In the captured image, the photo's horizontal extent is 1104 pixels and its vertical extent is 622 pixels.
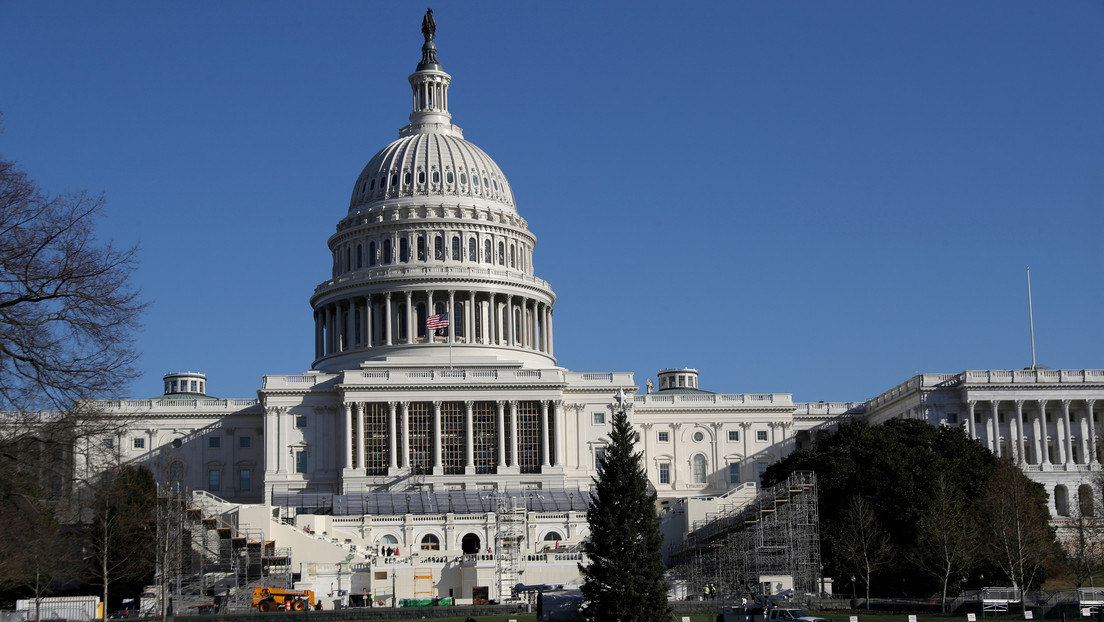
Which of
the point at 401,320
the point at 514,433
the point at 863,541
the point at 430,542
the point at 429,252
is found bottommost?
the point at 863,541

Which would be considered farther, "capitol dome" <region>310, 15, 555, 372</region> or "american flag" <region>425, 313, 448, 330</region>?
"capitol dome" <region>310, 15, 555, 372</region>

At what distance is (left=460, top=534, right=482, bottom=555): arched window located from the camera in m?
109

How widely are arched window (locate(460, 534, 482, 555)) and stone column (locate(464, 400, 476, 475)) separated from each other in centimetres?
1715

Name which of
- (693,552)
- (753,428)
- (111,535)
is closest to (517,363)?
(753,428)

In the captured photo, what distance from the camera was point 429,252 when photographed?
486ft

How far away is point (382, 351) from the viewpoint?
14225cm

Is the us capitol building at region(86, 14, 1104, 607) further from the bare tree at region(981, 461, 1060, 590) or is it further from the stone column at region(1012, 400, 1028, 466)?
the bare tree at region(981, 461, 1060, 590)

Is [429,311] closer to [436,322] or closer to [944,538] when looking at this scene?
[436,322]

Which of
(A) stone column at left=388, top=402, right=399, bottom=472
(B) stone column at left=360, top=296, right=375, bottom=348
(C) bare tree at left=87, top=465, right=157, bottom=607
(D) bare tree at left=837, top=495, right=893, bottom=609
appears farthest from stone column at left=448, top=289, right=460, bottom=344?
(D) bare tree at left=837, top=495, right=893, bottom=609

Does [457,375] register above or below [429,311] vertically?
below

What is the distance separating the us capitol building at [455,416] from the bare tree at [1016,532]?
17.2 m

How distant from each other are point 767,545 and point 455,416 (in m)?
41.0

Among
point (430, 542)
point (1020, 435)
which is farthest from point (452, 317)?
point (1020, 435)

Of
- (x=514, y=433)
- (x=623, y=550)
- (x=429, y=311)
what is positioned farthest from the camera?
(x=429, y=311)
